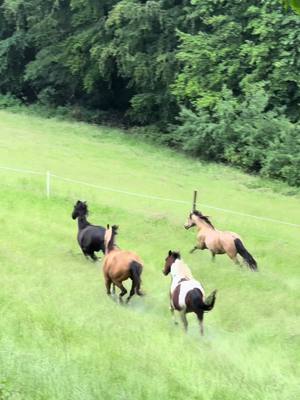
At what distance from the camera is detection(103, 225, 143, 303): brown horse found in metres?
11.4

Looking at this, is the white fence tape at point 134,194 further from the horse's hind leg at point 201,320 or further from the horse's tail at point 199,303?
the horse's tail at point 199,303

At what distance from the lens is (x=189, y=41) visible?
31.0m

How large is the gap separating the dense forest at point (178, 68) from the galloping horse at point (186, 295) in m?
16.3

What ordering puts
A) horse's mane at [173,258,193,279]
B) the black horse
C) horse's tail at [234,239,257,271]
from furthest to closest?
1. the black horse
2. horse's tail at [234,239,257,271]
3. horse's mane at [173,258,193,279]

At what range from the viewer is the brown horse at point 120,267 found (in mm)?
11359

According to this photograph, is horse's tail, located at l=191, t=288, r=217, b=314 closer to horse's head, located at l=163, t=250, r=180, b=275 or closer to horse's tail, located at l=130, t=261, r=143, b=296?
horse's head, located at l=163, t=250, r=180, b=275

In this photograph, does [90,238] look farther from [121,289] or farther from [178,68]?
[178,68]

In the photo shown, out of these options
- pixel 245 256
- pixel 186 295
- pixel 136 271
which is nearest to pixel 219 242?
pixel 245 256

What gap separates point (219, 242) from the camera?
13.7 meters

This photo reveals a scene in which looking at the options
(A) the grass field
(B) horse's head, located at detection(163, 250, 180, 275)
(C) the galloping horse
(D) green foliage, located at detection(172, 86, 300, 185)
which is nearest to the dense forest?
(D) green foliage, located at detection(172, 86, 300, 185)

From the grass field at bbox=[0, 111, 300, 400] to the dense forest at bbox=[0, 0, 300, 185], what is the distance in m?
2.57

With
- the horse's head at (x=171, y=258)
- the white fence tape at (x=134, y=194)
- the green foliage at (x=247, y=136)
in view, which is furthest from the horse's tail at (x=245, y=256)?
the green foliage at (x=247, y=136)

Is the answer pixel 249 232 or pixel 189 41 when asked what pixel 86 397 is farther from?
pixel 189 41

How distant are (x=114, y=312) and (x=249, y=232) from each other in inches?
306
